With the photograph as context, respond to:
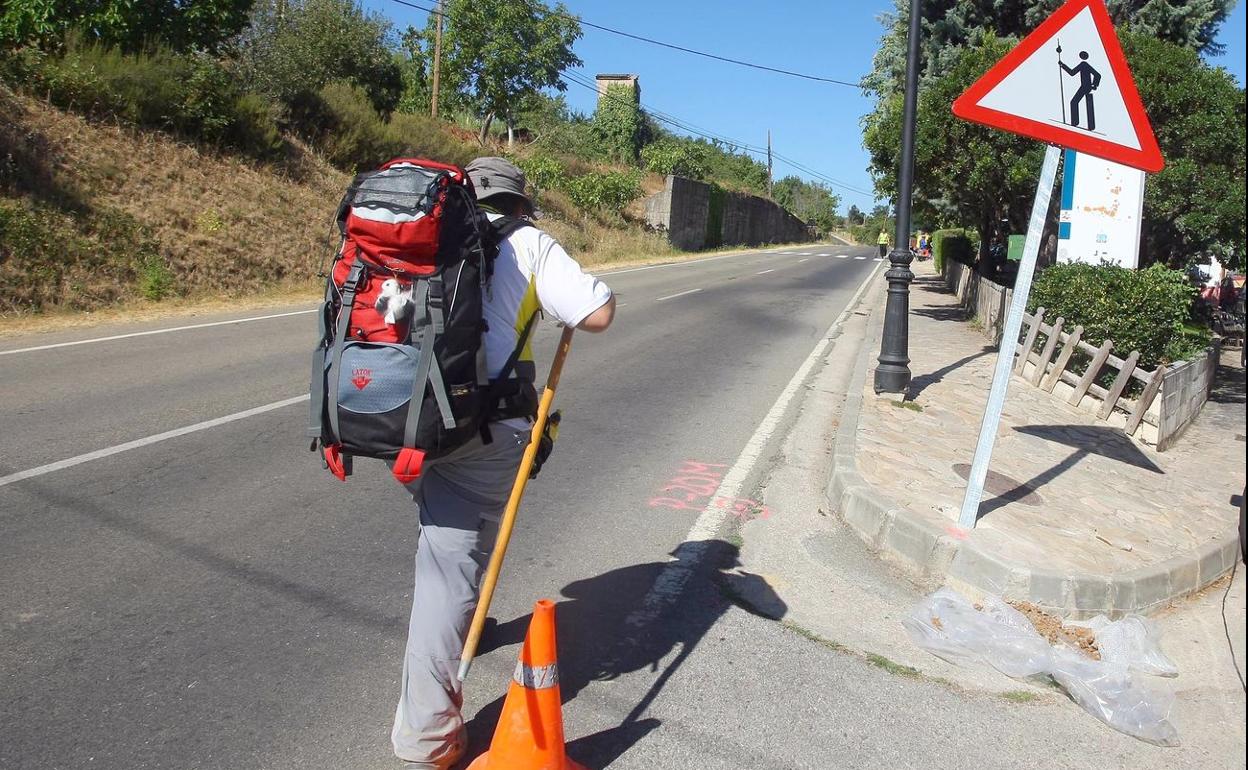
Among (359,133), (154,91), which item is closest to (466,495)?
(154,91)

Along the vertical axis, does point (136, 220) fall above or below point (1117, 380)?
above

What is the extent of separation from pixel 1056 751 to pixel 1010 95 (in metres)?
3.19

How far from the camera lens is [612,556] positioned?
16.1ft

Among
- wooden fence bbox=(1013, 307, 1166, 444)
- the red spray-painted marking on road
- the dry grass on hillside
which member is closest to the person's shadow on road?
the red spray-painted marking on road

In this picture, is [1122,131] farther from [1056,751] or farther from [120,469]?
[120,469]

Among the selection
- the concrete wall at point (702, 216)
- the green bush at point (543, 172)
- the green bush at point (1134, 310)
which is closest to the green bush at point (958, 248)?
the concrete wall at point (702, 216)

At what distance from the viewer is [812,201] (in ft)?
360

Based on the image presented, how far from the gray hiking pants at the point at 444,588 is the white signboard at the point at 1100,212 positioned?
1063 cm

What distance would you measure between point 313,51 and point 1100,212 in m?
21.8

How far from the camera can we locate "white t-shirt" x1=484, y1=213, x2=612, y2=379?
A: 2818 mm

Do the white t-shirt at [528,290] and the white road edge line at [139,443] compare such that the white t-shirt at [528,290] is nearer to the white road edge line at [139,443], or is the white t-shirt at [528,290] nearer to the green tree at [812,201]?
the white road edge line at [139,443]

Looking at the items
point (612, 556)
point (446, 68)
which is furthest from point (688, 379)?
point (446, 68)

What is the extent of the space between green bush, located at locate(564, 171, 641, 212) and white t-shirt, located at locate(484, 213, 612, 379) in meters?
34.4

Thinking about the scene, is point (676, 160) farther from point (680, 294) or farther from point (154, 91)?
point (154, 91)
